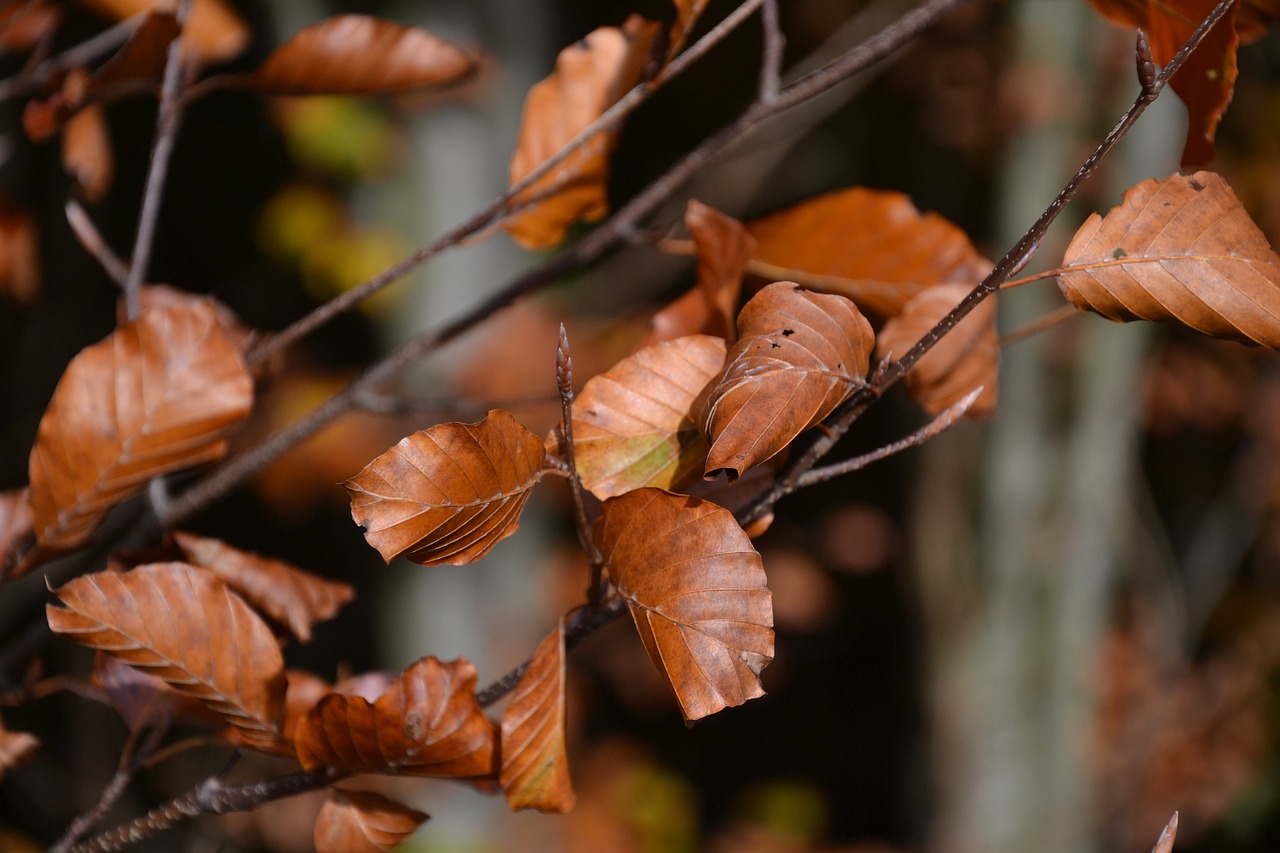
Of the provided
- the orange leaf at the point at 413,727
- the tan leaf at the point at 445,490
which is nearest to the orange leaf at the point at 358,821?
the orange leaf at the point at 413,727


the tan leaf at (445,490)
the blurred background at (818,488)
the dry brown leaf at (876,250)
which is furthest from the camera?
the blurred background at (818,488)

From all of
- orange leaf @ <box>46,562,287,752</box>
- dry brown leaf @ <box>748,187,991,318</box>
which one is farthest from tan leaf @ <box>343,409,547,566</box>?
dry brown leaf @ <box>748,187,991,318</box>

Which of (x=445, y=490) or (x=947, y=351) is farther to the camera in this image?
(x=947, y=351)

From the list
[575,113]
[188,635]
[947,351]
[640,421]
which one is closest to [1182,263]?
[947,351]

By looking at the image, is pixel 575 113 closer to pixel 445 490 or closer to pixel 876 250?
pixel 876 250

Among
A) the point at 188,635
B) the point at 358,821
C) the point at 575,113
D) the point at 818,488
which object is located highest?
the point at 575,113

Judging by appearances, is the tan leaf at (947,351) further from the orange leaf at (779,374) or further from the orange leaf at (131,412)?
the orange leaf at (131,412)

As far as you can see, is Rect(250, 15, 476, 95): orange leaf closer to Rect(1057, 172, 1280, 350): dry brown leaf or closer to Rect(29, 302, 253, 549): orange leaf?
Rect(29, 302, 253, 549): orange leaf
